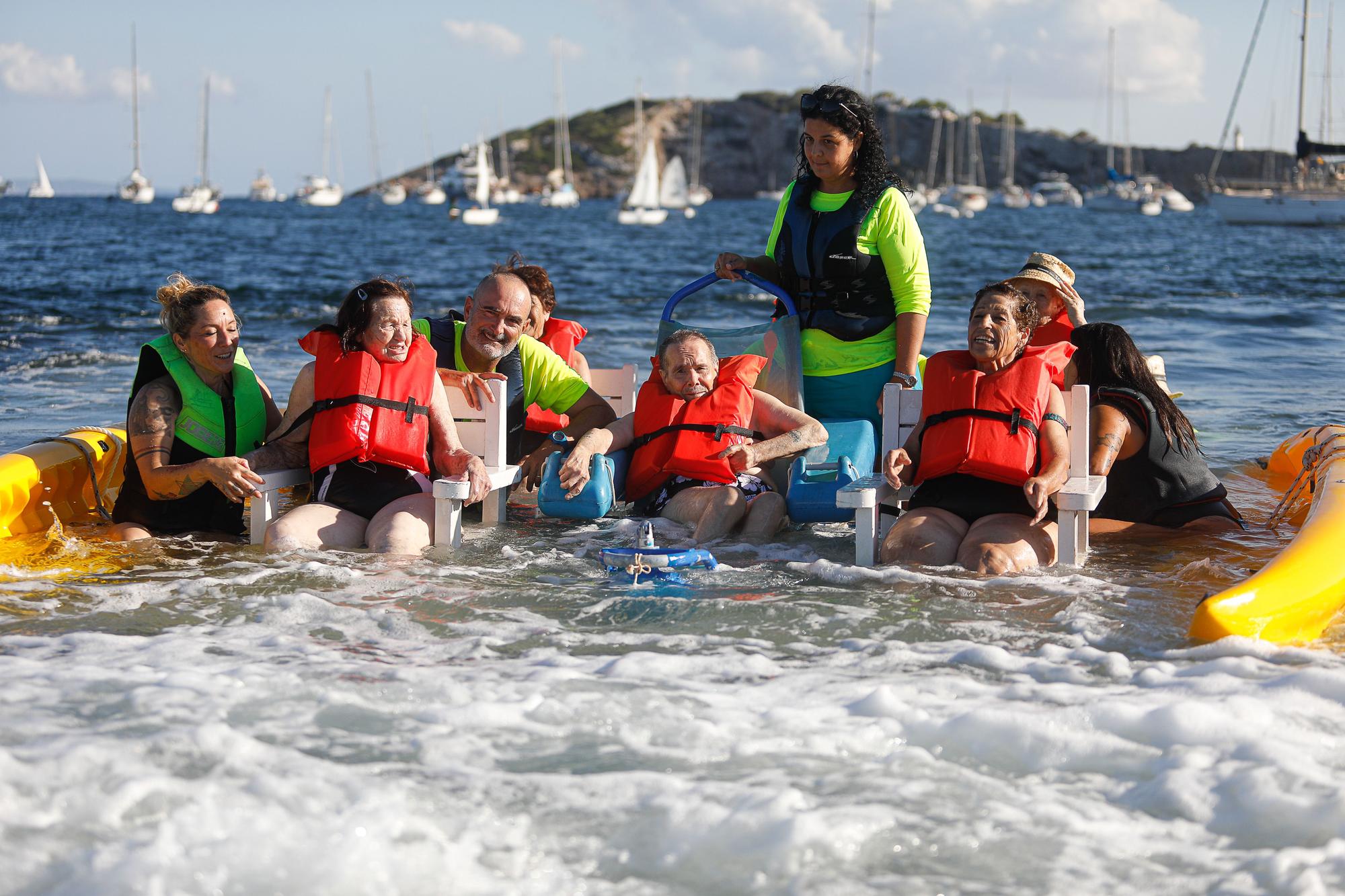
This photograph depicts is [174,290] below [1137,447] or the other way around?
the other way around

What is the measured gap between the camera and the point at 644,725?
3.60 metres

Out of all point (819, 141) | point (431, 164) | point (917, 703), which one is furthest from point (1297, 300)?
point (431, 164)

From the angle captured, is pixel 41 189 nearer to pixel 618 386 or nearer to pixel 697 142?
pixel 697 142

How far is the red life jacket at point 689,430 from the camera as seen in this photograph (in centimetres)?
554

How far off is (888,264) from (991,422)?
1263mm

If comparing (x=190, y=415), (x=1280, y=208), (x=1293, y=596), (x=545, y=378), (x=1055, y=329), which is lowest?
(x=1293, y=596)

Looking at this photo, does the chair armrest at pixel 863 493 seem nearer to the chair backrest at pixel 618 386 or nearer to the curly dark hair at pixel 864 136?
the curly dark hair at pixel 864 136

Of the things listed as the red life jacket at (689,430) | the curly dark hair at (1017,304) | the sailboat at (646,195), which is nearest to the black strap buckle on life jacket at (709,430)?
the red life jacket at (689,430)

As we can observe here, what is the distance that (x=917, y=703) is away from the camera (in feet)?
12.2

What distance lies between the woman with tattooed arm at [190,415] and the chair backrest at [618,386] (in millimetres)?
1963

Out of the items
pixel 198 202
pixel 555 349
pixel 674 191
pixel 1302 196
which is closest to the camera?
pixel 555 349

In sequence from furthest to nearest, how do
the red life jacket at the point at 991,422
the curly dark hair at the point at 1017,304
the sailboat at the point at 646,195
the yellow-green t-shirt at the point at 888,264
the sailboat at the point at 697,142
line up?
the sailboat at the point at 697,142, the sailboat at the point at 646,195, the yellow-green t-shirt at the point at 888,264, the curly dark hair at the point at 1017,304, the red life jacket at the point at 991,422

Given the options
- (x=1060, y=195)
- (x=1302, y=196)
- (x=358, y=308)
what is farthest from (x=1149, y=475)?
(x=1060, y=195)

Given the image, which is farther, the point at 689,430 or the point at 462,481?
the point at 689,430
